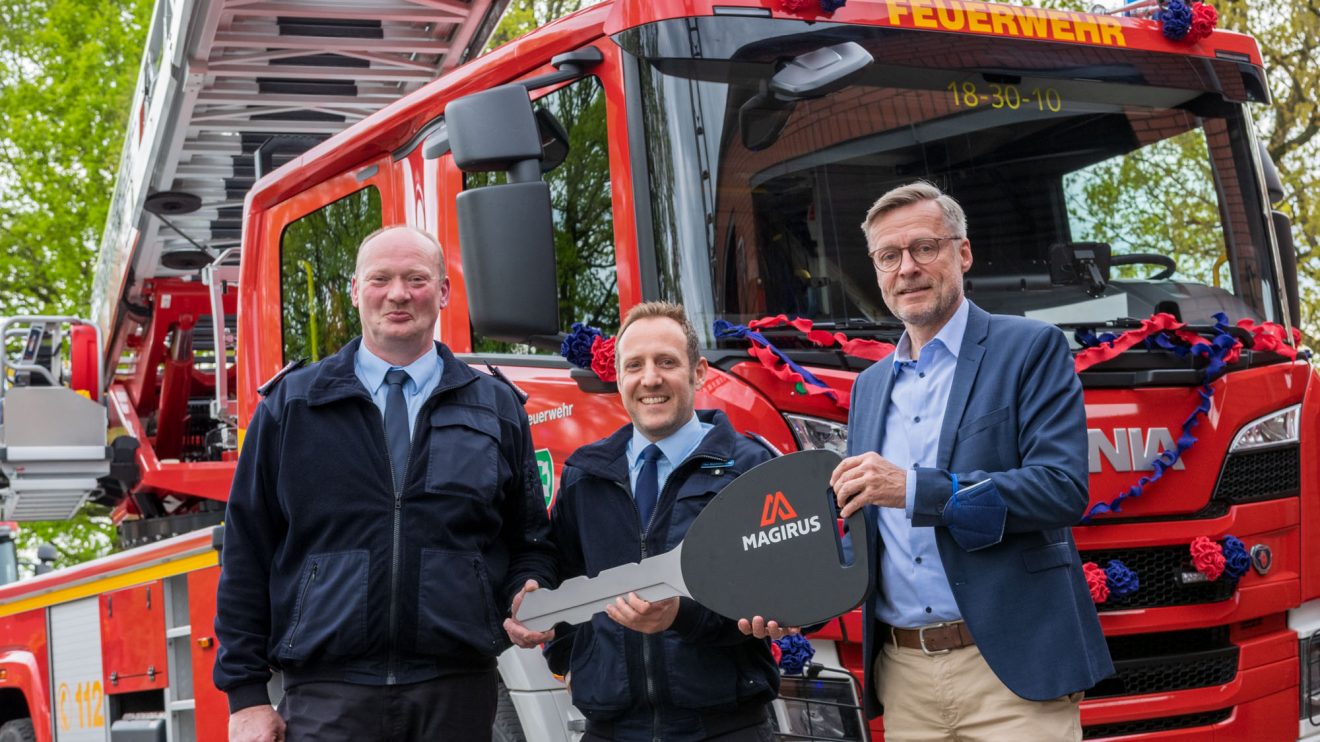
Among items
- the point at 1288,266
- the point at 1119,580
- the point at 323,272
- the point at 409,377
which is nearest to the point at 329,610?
the point at 409,377

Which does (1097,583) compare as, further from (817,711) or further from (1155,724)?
(817,711)

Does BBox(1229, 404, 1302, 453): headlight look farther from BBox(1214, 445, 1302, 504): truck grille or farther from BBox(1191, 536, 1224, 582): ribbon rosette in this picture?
BBox(1191, 536, 1224, 582): ribbon rosette

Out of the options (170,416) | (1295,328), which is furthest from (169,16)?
(1295,328)

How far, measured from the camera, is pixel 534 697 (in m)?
3.92

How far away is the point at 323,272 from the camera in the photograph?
5.66m

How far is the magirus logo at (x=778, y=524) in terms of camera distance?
2.60m

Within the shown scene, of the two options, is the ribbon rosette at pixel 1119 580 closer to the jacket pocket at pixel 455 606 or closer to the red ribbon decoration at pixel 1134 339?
the red ribbon decoration at pixel 1134 339

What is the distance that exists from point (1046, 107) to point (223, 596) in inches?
114

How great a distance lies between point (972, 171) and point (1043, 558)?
185cm

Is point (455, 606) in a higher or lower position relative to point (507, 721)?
higher

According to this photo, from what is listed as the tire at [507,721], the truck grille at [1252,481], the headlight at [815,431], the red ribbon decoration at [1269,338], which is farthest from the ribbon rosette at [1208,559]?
the tire at [507,721]

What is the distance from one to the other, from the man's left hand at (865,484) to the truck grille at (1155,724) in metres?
1.48

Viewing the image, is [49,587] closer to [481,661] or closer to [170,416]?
[170,416]

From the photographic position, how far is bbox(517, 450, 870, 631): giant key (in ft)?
8.42
